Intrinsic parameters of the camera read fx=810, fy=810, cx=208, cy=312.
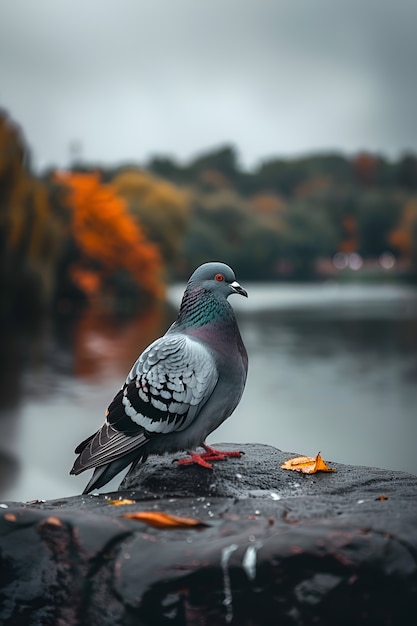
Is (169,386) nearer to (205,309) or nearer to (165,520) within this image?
(205,309)

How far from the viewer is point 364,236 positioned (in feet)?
316

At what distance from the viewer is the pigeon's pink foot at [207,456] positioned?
4.95 m

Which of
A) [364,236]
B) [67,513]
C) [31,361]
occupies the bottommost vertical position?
[67,513]

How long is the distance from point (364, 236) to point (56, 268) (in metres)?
57.9

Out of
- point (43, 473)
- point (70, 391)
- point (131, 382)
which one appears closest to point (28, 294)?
point (70, 391)

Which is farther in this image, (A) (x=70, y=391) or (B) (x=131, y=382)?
(A) (x=70, y=391)

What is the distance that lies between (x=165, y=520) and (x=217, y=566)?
363mm

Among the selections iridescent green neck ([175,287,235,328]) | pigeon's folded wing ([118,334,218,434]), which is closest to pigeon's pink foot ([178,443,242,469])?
pigeon's folded wing ([118,334,218,434])

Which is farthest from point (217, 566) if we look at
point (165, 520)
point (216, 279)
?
point (216, 279)

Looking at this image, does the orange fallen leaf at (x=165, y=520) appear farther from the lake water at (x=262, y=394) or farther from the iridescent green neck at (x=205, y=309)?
the lake water at (x=262, y=394)

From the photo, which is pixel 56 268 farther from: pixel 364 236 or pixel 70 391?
pixel 364 236

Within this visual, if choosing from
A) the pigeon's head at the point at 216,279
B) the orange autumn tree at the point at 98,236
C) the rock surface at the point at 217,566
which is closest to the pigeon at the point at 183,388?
the pigeon's head at the point at 216,279

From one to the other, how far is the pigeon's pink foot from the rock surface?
1.02m

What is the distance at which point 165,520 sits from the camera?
3.62 meters
